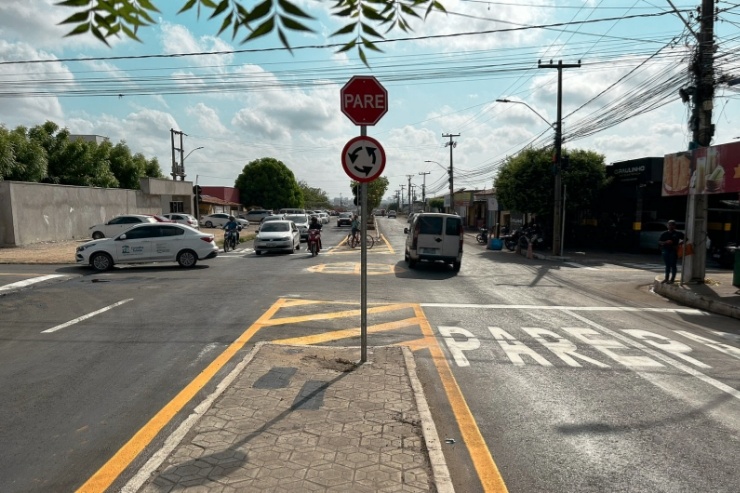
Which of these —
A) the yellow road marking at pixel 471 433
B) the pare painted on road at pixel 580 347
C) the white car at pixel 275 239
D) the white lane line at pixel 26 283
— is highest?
the white car at pixel 275 239

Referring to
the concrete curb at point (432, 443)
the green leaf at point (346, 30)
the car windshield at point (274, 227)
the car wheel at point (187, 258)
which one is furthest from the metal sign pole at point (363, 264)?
the car windshield at point (274, 227)

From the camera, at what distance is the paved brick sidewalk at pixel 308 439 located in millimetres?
3436

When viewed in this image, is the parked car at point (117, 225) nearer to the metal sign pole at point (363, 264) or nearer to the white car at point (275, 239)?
the white car at point (275, 239)

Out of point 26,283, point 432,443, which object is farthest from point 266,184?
point 432,443

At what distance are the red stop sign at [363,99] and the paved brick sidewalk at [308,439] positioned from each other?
2875mm

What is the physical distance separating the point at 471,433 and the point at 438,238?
1296 centimetres

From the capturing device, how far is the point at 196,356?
6766 millimetres

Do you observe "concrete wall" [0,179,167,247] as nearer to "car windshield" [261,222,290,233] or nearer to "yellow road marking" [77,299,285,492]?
"car windshield" [261,222,290,233]

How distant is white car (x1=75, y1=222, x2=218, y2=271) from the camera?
16.2 meters

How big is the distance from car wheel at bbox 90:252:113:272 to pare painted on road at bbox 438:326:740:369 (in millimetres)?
12017

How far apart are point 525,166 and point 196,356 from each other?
25.0m

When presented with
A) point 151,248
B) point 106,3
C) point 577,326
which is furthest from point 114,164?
point 106,3

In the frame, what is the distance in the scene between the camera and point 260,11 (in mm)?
1841

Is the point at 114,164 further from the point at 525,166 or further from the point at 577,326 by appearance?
the point at 577,326
